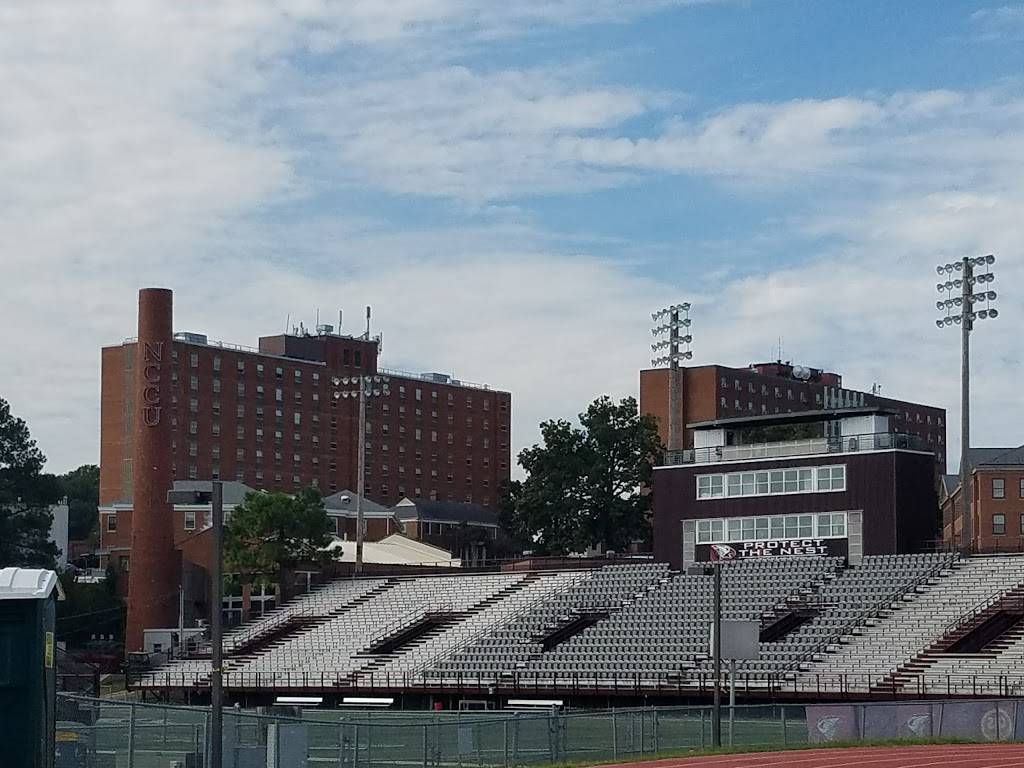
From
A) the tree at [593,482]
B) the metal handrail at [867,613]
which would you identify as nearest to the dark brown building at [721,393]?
the tree at [593,482]

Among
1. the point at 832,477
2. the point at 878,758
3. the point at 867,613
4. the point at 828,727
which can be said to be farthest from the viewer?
the point at 832,477

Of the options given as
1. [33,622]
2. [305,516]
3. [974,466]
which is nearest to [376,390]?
[305,516]

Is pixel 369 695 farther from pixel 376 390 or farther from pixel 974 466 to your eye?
pixel 974 466

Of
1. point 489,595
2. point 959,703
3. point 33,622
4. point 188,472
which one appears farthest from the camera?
point 188,472

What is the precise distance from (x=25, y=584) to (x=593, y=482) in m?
97.3

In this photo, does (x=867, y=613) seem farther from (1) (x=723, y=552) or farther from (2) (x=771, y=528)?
(1) (x=723, y=552)

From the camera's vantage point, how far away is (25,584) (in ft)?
59.9

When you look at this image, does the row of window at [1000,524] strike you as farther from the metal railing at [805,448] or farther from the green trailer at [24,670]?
the green trailer at [24,670]

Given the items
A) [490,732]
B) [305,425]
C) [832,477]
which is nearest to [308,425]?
[305,425]

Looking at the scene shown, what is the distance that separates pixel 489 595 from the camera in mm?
81312

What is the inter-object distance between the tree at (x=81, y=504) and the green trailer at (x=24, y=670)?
159 m

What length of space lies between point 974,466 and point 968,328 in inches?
1121

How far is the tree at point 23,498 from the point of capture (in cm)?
11319

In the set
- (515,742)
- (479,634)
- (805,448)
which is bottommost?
(515,742)
